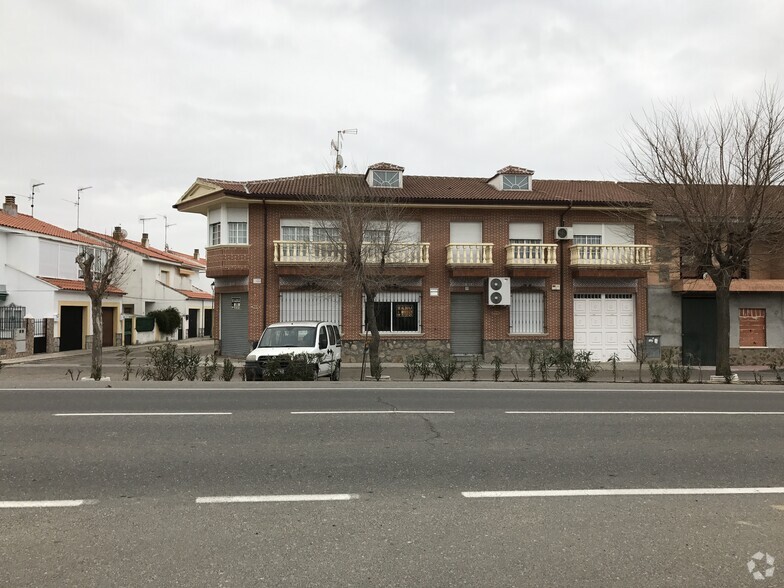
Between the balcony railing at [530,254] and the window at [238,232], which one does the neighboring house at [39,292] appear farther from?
the balcony railing at [530,254]

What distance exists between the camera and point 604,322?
24219mm

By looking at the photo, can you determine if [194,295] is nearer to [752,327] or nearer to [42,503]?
[752,327]

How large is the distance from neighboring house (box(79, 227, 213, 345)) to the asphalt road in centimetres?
2685

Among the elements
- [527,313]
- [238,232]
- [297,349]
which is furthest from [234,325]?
[527,313]

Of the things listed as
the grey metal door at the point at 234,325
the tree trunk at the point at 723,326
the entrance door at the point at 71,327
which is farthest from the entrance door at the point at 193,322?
the tree trunk at the point at 723,326

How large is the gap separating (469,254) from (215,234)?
425 inches

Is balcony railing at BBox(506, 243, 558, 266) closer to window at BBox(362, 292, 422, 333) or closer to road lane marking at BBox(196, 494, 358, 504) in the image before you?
window at BBox(362, 292, 422, 333)

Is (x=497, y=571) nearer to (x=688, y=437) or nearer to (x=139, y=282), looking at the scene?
(x=688, y=437)

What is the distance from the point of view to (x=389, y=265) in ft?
68.9

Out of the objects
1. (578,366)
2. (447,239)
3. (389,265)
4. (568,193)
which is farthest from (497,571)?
(568,193)

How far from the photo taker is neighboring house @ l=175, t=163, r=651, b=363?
23094 mm

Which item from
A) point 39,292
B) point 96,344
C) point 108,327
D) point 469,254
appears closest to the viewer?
point 96,344

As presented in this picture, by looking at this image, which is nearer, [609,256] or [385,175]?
[609,256]

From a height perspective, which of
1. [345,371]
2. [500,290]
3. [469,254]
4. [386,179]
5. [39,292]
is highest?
[386,179]
